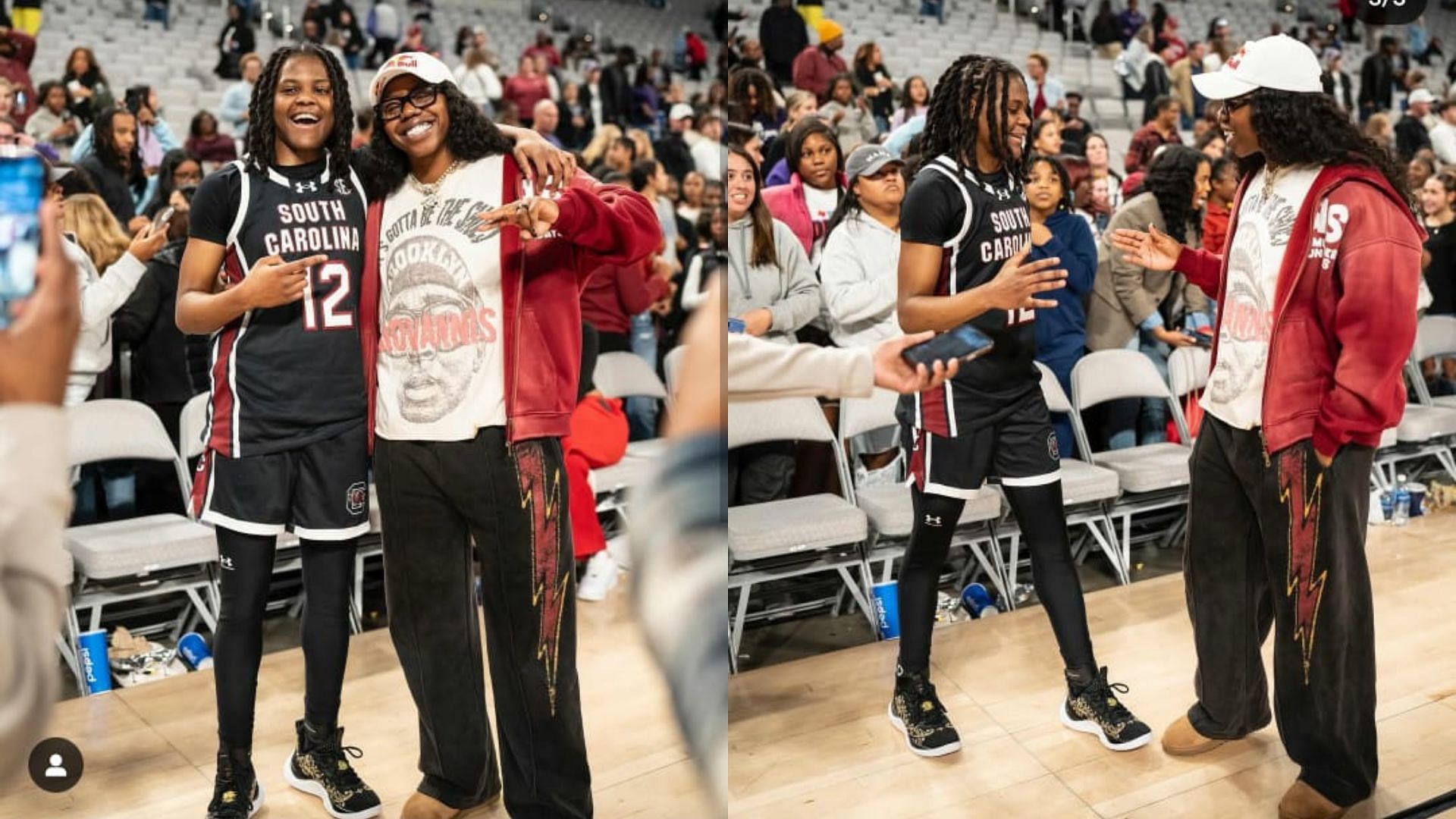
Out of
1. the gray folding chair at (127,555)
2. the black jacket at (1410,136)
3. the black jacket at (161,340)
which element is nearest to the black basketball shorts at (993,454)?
the black jacket at (1410,136)

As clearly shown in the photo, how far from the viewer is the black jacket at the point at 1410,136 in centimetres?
A: 343

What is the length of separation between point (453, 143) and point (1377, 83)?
230 cm

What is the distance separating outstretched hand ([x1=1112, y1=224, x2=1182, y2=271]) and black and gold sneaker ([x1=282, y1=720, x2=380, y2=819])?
1.86m

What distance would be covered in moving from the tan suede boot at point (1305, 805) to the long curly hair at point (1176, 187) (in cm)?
116

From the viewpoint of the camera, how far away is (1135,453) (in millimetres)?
3035

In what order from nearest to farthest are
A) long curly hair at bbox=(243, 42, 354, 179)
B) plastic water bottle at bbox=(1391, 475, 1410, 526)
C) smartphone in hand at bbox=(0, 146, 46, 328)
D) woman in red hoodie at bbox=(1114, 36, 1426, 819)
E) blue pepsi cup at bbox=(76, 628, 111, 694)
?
smartphone in hand at bbox=(0, 146, 46, 328), long curly hair at bbox=(243, 42, 354, 179), woman in red hoodie at bbox=(1114, 36, 1426, 819), blue pepsi cup at bbox=(76, 628, 111, 694), plastic water bottle at bbox=(1391, 475, 1410, 526)

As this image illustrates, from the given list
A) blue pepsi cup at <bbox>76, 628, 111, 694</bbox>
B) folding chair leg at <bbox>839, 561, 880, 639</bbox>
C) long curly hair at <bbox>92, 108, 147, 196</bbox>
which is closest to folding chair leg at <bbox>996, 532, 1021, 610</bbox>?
folding chair leg at <bbox>839, 561, 880, 639</bbox>

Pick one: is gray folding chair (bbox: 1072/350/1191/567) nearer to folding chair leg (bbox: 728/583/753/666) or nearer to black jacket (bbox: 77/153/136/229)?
folding chair leg (bbox: 728/583/753/666)

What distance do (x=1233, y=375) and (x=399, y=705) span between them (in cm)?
184

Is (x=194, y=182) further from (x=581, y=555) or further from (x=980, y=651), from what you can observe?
(x=980, y=651)

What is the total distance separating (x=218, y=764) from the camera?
8.73ft

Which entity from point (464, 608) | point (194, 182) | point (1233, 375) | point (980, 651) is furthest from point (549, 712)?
point (194, 182)

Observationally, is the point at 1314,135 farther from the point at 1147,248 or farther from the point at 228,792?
the point at 228,792

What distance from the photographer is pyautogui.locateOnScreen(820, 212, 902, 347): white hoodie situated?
2.59 m
